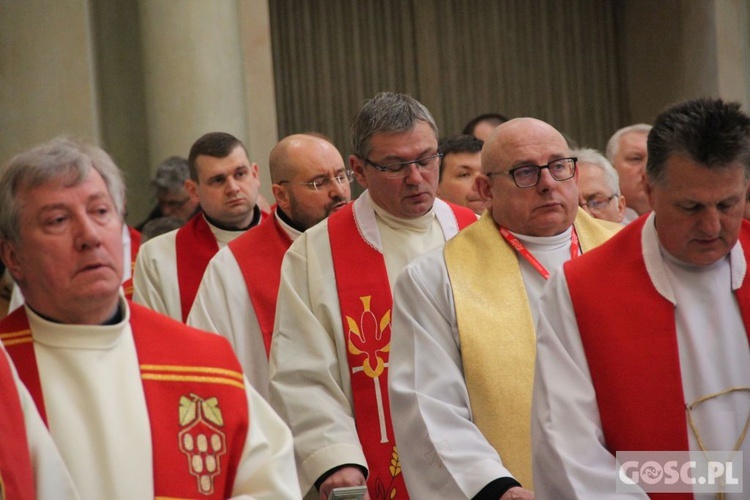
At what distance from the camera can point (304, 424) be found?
5.20m

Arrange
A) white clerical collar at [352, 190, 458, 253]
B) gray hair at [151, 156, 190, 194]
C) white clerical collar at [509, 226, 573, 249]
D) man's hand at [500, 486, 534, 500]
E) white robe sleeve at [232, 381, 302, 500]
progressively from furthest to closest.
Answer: gray hair at [151, 156, 190, 194] < white clerical collar at [352, 190, 458, 253] < white clerical collar at [509, 226, 573, 249] < man's hand at [500, 486, 534, 500] < white robe sleeve at [232, 381, 302, 500]

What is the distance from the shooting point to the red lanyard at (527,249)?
498 cm

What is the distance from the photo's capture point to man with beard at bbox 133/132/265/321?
7.11 metres

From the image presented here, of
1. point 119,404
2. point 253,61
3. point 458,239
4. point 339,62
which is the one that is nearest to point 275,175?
point 458,239

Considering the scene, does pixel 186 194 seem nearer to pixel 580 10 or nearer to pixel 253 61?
pixel 253 61

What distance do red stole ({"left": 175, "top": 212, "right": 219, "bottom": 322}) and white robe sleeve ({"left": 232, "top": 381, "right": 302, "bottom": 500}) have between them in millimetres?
3175

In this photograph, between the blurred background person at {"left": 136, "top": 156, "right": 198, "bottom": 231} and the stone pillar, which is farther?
the stone pillar

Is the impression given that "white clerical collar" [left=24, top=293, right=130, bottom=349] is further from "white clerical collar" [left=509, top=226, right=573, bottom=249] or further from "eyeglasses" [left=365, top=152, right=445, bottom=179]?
"eyeglasses" [left=365, top=152, right=445, bottom=179]

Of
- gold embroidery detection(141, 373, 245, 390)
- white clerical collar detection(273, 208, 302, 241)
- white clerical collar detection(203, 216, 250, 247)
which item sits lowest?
gold embroidery detection(141, 373, 245, 390)

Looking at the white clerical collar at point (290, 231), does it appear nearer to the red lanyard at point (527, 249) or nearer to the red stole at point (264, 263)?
the red stole at point (264, 263)

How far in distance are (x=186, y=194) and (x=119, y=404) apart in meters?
4.99

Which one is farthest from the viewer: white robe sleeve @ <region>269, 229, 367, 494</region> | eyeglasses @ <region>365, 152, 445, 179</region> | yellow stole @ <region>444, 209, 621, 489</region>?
eyeglasses @ <region>365, 152, 445, 179</region>

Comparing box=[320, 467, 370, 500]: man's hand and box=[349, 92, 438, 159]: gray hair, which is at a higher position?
box=[349, 92, 438, 159]: gray hair

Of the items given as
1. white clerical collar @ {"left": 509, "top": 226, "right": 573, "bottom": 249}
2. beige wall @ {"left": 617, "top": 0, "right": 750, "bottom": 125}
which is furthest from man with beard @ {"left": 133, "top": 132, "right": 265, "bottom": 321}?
beige wall @ {"left": 617, "top": 0, "right": 750, "bottom": 125}
